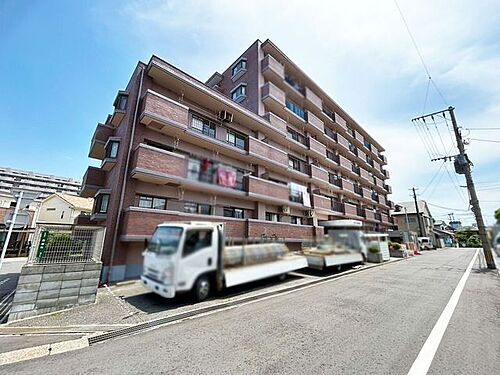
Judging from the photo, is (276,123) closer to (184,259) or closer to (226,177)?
(226,177)

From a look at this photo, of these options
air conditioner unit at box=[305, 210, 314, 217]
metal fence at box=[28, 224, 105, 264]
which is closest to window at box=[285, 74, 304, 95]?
air conditioner unit at box=[305, 210, 314, 217]

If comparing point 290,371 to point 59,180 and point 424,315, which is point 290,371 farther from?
point 59,180

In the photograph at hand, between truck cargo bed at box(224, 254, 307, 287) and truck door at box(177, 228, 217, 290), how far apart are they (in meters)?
0.11

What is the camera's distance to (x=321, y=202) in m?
2.17

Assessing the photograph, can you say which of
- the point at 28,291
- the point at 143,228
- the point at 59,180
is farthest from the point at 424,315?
the point at 59,180

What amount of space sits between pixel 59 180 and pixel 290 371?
84.1 metres

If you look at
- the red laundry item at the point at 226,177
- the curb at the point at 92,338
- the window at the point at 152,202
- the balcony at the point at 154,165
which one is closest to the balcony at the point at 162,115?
the balcony at the point at 154,165

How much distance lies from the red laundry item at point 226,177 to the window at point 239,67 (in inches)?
594

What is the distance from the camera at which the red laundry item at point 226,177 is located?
937mm

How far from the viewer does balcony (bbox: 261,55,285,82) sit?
11641mm

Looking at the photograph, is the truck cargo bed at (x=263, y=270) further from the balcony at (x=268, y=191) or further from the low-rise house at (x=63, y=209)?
the low-rise house at (x=63, y=209)

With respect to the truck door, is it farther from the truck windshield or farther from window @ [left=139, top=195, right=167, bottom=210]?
window @ [left=139, top=195, right=167, bottom=210]

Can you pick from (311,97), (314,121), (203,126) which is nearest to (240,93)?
(311,97)

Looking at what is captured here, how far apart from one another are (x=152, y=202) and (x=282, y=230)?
102cm
